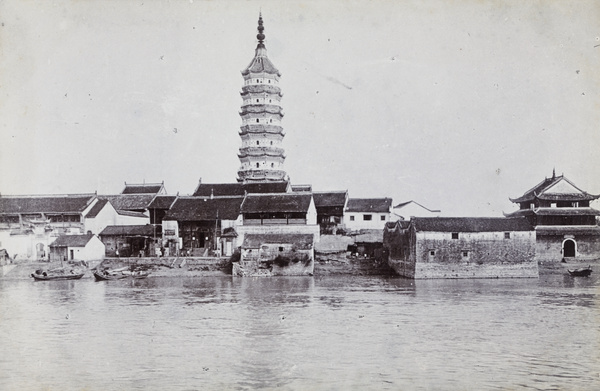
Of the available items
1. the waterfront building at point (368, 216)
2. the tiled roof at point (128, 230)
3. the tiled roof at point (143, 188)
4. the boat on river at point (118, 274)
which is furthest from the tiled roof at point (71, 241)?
the waterfront building at point (368, 216)

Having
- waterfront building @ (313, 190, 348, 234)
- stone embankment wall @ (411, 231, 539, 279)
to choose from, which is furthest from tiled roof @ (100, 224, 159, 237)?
stone embankment wall @ (411, 231, 539, 279)

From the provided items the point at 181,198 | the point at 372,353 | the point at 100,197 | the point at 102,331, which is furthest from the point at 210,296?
the point at 100,197

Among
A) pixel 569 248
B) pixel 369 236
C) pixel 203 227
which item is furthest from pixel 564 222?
pixel 203 227

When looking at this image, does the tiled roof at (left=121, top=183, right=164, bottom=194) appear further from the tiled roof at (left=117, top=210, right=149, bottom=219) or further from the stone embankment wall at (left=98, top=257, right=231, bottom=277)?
the stone embankment wall at (left=98, top=257, right=231, bottom=277)

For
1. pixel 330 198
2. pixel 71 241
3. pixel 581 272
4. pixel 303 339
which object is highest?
pixel 330 198

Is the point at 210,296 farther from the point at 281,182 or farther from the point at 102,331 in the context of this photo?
the point at 281,182

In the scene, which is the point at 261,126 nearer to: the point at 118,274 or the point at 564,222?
the point at 118,274

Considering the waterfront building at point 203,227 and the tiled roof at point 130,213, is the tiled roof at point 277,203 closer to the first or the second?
the waterfront building at point 203,227
